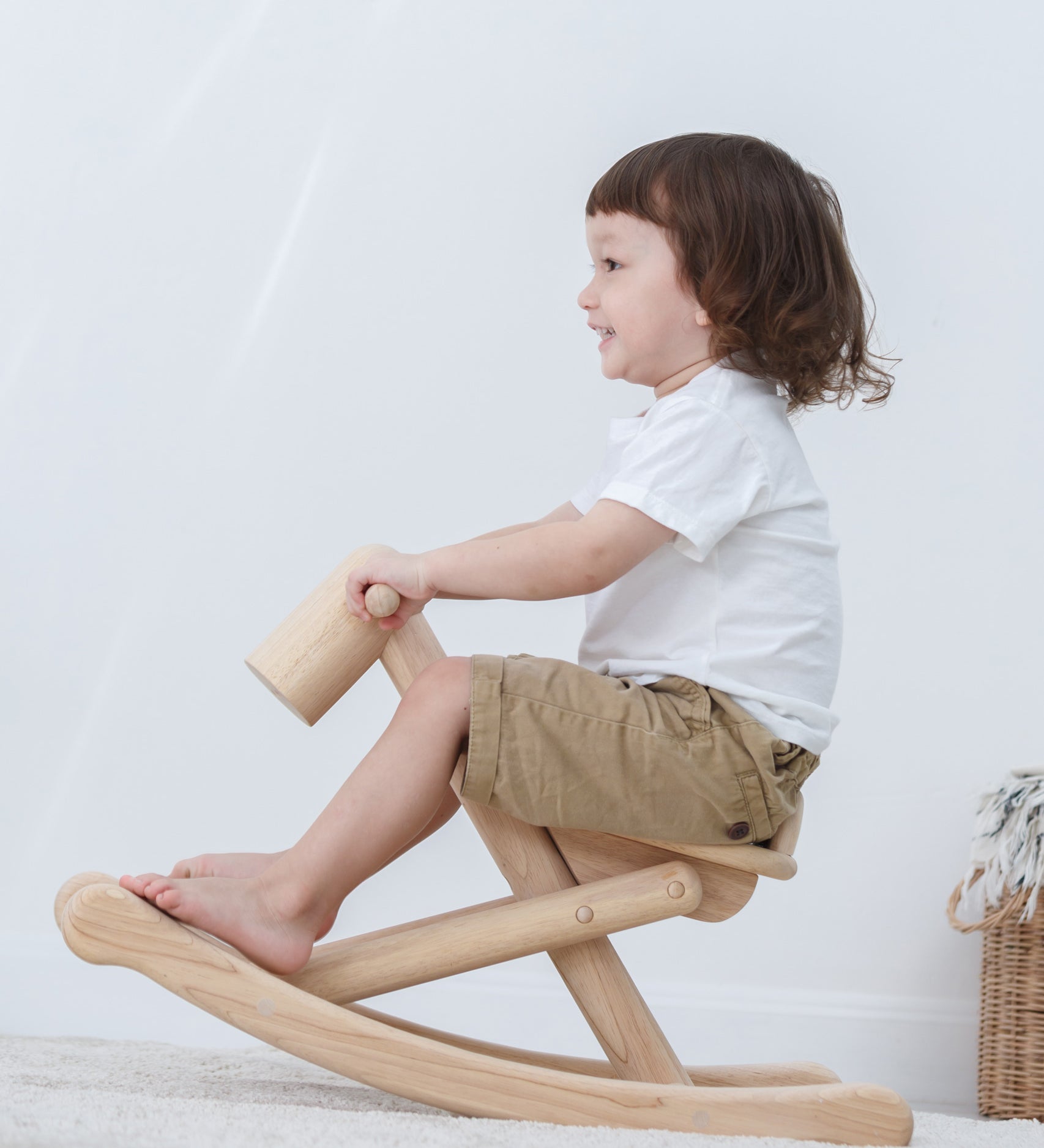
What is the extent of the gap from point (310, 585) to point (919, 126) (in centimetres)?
101

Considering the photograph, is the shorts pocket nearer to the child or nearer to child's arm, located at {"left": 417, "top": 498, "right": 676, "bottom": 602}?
the child

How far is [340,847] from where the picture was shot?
762 millimetres

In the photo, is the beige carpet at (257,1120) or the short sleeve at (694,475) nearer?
the beige carpet at (257,1120)

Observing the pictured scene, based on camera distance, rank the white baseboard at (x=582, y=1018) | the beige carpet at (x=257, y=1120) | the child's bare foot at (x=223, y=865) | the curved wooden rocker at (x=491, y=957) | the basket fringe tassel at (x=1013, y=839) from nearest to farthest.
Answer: the beige carpet at (x=257, y=1120)
the curved wooden rocker at (x=491, y=957)
the child's bare foot at (x=223, y=865)
the basket fringe tassel at (x=1013, y=839)
the white baseboard at (x=582, y=1018)

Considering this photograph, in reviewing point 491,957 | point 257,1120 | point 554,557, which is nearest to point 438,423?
point 554,557

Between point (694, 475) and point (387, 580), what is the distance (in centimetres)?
23

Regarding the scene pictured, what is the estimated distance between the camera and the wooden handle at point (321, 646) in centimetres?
81

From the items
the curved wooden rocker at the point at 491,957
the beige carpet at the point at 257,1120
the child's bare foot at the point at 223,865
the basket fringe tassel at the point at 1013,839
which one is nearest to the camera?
the beige carpet at the point at 257,1120

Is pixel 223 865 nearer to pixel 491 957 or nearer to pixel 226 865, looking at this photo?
pixel 226 865

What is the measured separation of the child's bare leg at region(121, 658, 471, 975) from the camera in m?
0.76

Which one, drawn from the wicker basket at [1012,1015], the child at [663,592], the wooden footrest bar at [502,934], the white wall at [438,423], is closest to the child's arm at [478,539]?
the child at [663,592]

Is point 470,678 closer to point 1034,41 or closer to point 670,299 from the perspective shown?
point 670,299

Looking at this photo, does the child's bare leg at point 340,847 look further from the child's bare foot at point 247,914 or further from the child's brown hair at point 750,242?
the child's brown hair at point 750,242

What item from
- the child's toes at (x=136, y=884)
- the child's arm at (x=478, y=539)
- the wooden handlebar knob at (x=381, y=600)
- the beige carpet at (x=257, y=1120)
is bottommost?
the beige carpet at (x=257, y=1120)
